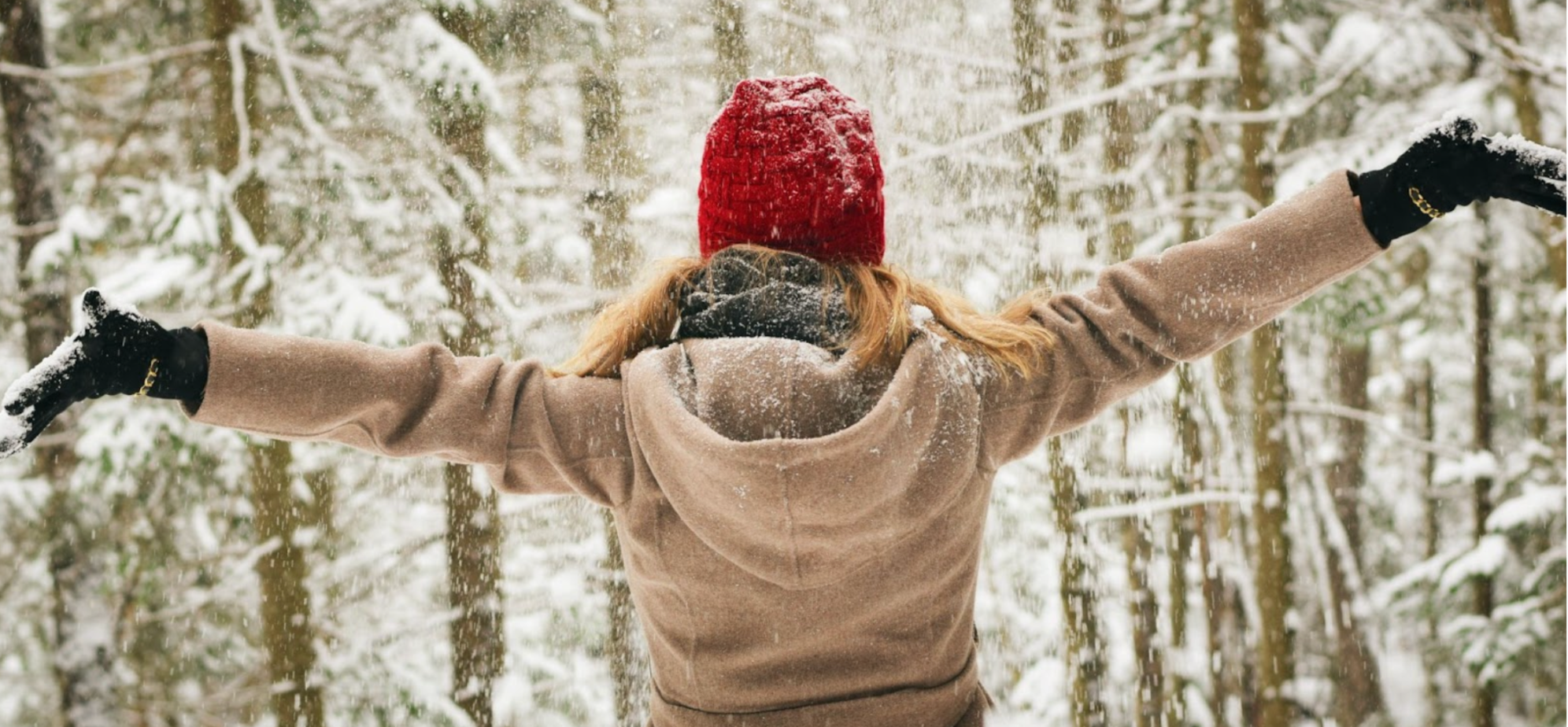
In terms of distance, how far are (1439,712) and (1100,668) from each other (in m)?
7.99

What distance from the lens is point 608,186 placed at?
6848 mm

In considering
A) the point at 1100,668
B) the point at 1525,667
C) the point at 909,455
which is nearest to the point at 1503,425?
the point at 1525,667

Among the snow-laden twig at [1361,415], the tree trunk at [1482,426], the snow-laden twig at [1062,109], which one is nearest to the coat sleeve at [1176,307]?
the snow-laden twig at [1062,109]

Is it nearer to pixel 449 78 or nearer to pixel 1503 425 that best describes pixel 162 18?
pixel 449 78

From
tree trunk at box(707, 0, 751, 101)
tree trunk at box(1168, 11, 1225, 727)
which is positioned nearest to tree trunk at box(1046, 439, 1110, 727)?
tree trunk at box(1168, 11, 1225, 727)

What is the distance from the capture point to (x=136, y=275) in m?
5.23

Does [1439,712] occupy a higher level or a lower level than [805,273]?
lower

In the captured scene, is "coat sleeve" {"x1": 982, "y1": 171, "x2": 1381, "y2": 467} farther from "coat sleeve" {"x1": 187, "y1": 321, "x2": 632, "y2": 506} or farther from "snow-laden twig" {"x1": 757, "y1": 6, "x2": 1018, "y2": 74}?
"snow-laden twig" {"x1": 757, "y1": 6, "x2": 1018, "y2": 74}

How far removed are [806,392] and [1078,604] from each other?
5.46m

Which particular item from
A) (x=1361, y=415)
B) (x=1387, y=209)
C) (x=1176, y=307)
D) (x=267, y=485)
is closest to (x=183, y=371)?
(x=1176, y=307)

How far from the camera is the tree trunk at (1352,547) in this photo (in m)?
12.0

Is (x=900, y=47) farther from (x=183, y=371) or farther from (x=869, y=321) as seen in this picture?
(x=183, y=371)

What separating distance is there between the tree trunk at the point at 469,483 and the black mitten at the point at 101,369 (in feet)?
15.0

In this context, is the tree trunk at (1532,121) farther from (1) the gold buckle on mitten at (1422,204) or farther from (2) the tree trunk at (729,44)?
(2) the tree trunk at (729,44)
